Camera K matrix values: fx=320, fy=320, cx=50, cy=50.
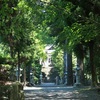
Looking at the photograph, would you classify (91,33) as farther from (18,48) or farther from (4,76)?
(18,48)

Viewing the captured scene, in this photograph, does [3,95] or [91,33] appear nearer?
[3,95]

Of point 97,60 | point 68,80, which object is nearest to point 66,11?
point 97,60

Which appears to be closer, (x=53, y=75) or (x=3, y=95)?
(x=3, y=95)

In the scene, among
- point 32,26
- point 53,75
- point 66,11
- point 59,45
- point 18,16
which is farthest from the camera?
point 53,75

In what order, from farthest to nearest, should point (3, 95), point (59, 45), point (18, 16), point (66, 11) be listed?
point (59, 45) < point (18, 16) < point (66, 11) < point (3, 95)

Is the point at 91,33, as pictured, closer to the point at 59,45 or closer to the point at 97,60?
the point at 97,60

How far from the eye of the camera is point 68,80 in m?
33.1

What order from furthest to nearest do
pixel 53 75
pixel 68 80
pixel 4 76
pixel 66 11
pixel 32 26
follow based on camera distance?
pixel 53 75 → pixel 68 80 → pixel 32 26 → pixel 4 76 → pixel 66 11

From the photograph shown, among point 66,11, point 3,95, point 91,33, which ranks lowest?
point 3,95

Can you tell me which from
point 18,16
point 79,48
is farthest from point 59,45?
point 18,16

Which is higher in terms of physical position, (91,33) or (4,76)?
(91,33)

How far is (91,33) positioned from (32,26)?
710 cm

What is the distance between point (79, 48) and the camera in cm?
2367

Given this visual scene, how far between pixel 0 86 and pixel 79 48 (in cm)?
1480
